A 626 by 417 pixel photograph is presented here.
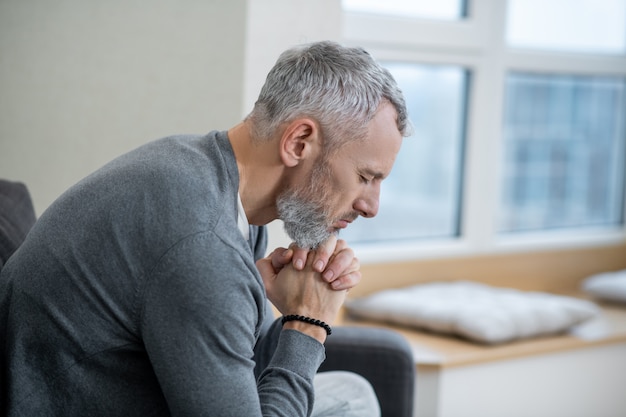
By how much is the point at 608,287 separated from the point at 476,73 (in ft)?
3.07

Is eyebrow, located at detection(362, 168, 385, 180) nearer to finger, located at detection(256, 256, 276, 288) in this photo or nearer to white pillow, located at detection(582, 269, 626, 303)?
finger, located at detection(256, 256, 276, 288)

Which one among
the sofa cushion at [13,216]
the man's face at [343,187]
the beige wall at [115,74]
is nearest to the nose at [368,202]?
the man's face at [343,187]

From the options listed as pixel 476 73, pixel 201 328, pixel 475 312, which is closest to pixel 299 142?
pixel 201 328

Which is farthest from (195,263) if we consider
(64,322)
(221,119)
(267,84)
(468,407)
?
(468,407)

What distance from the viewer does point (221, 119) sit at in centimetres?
235

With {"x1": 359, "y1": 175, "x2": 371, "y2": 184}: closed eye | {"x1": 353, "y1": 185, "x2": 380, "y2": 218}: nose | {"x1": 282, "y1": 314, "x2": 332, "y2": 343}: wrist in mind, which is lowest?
{"x1": 282, "y1": 314, "x2": 332, "y2": 343}: wrist

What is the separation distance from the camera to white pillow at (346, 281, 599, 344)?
267cm

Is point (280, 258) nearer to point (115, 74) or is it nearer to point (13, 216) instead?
point (13, 216)

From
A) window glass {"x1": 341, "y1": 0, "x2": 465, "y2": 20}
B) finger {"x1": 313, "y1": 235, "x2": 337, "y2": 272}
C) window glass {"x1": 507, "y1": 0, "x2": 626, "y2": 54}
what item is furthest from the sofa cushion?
window glass {"x1": 507, "y1": 0, "x2": 626, "y2": 54}

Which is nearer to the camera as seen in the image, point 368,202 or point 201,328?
point 201,328

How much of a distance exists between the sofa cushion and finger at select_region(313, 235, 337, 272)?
0.57 m

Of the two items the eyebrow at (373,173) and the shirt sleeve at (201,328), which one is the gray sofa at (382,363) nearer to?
the eyebrow at (373,173)

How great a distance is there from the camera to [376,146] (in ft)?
4.89

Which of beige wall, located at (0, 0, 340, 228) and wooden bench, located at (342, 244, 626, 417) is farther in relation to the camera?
wooden bench, located at (342, 244, 626, 417)
